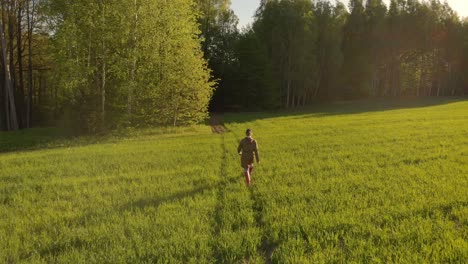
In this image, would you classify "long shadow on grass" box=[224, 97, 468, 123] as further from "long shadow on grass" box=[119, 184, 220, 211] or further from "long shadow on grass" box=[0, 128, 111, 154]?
"long shadow on grass" box=[119, 184, 220, 211]

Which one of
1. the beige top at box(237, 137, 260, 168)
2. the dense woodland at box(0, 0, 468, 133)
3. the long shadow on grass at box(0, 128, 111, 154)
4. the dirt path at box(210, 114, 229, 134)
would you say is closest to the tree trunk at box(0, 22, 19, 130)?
the dense woodland at box(0, 0, 468, 133)

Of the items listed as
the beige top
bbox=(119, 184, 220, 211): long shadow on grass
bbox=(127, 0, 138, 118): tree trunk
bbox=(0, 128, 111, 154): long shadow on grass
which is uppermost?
bbox=(127, 0, 138, 118): tree trunk

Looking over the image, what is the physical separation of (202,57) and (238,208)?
39995mm

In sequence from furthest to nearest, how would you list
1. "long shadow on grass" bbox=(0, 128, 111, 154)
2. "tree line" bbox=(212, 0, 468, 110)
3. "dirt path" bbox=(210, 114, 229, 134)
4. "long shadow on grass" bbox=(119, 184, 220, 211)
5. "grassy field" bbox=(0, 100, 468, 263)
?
"tree line" bbox=(212, 0, 468, 110) → "dirt path" bbox=(210, 114, 229, 134) → "long shadow on grass" bbox=(0, 128, 111, 154) → "long shadow on grass" bbox=(119, 184, 220, 211) → "grassy field" bbox=(0, 100, 468, 263)

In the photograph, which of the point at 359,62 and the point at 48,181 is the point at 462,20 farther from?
the point at 48,181

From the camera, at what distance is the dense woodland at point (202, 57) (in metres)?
28.0

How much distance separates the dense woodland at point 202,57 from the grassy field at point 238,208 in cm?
1309

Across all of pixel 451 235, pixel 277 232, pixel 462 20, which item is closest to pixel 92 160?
pixel 277 232

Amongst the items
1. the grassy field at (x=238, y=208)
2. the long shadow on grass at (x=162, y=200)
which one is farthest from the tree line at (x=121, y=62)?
the long shadow on grass at (x=162, y=200)

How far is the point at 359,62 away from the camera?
6544cm

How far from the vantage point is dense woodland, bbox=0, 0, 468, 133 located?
1104 inches

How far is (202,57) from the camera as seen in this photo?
47.1 metres

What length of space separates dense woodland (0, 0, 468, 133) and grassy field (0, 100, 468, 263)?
1309cm

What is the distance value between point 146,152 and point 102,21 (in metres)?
14.0
